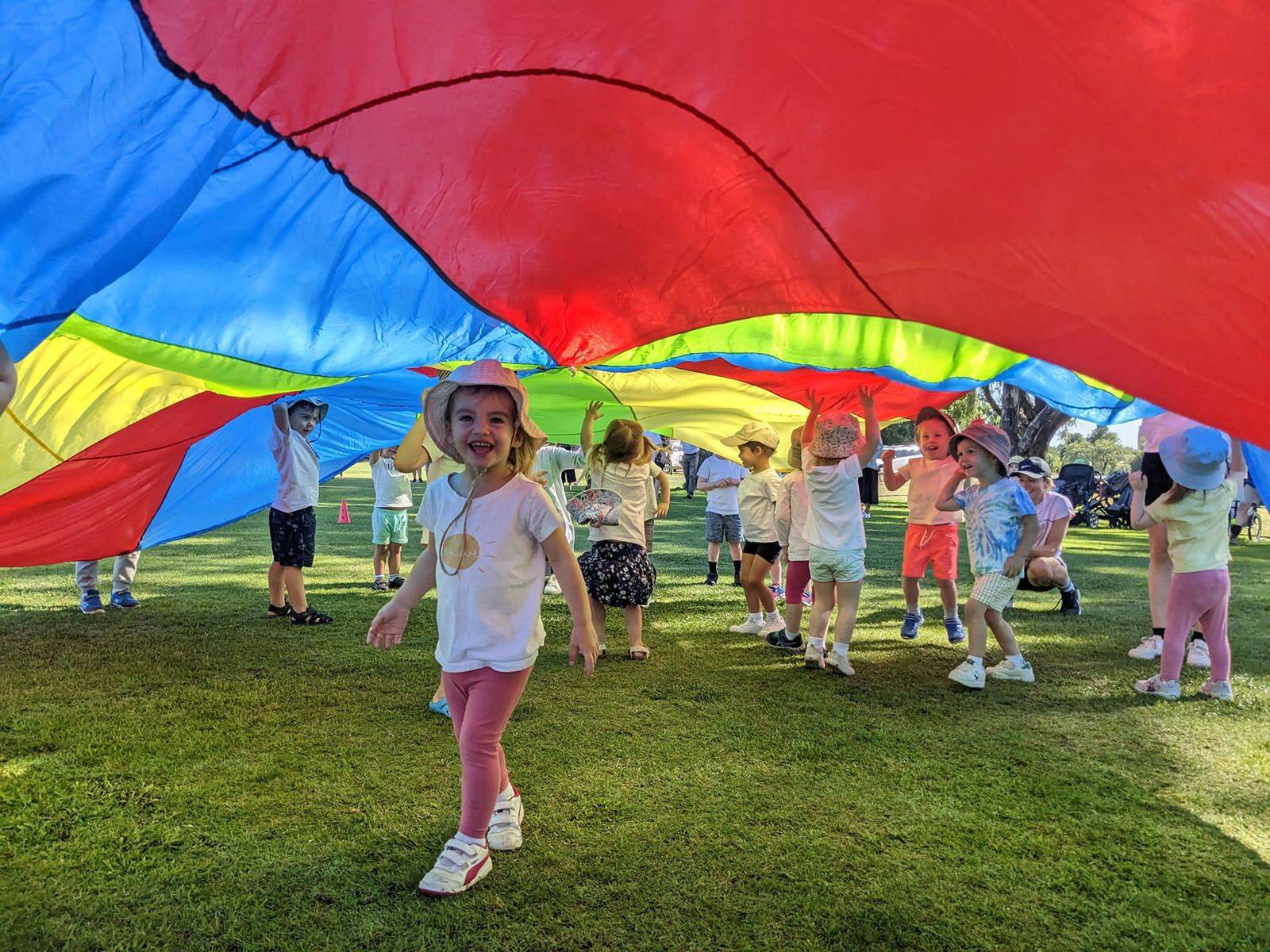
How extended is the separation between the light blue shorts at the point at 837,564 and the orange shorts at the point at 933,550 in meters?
0.84

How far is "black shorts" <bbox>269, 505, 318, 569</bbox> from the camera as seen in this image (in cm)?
534

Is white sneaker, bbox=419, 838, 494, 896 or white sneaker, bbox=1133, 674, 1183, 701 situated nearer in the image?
white sneaker, bbox=419, 838, 494, 896

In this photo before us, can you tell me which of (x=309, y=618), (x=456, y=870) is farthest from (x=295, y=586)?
(x=456, y=870)

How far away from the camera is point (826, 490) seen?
4.73 metres

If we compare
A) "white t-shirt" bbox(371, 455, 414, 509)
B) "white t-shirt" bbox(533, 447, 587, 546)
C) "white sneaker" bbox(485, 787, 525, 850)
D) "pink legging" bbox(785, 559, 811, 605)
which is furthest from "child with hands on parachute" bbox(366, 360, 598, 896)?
"white t-shirt" bbox(371, 455, 414, 509)

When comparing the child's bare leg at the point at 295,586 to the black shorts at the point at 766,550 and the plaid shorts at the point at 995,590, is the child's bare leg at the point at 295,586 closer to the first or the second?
the black shorts at the point at 766,550

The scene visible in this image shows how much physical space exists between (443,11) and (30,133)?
837 mm

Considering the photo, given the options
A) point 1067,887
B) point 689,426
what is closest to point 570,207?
point 1067,887

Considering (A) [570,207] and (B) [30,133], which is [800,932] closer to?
(A) [570,207]

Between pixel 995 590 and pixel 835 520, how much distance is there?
868mm

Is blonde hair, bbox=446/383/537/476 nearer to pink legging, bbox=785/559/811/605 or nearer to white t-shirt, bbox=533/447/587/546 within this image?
pink legging, bbox=785/559/811/605

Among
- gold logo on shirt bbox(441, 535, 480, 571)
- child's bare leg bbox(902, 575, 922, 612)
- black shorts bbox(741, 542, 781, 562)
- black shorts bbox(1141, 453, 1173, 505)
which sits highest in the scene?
black shorts bbox(1141, 453, 1173, 505)

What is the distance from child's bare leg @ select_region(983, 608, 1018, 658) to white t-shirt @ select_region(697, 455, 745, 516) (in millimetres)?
2876

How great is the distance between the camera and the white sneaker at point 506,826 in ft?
8.23
